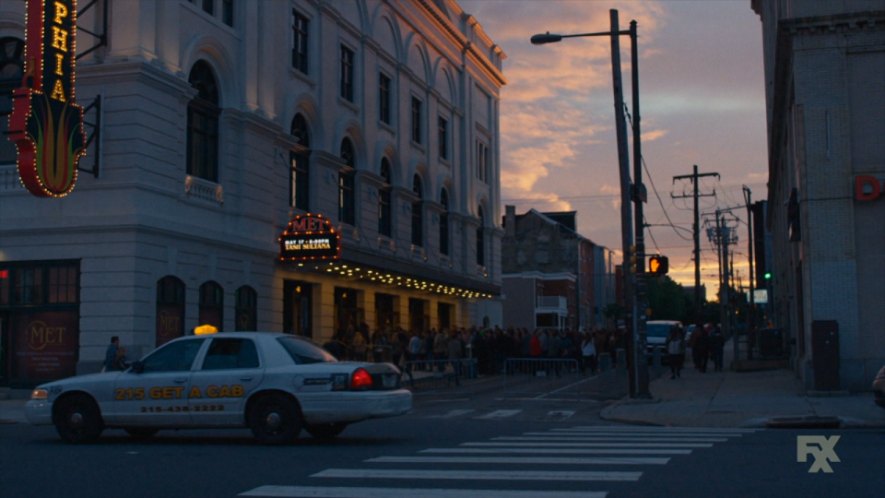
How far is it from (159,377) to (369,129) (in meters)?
29.6

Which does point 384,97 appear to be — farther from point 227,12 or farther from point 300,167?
point 227,12

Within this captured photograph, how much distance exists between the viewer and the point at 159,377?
14.5 m

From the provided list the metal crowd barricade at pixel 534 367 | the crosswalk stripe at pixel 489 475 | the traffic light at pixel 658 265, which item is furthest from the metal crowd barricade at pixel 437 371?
the crosswalk stripe at pixel 489 475

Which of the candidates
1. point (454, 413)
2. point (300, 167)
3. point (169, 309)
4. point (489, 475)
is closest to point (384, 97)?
point (300, 167)

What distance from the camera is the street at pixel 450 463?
945 cm

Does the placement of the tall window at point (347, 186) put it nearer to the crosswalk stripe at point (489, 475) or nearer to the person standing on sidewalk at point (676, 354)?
the person standing on sidewalk at point (676, 354)

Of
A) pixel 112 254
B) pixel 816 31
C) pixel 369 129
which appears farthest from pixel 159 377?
pixel 369 129

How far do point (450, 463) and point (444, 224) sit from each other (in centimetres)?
4244

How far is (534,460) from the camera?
37.7 ft

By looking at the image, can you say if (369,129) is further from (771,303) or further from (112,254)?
(771,303)

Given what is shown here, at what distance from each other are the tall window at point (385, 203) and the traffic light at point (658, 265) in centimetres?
2159

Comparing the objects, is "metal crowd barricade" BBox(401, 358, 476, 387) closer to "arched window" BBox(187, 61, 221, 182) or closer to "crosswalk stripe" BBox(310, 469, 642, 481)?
"arched window" BBox(187, 61, 221, 182)

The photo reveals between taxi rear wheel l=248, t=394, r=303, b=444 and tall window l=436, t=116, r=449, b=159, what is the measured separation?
130 feet

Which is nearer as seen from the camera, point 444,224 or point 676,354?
point 676,354
